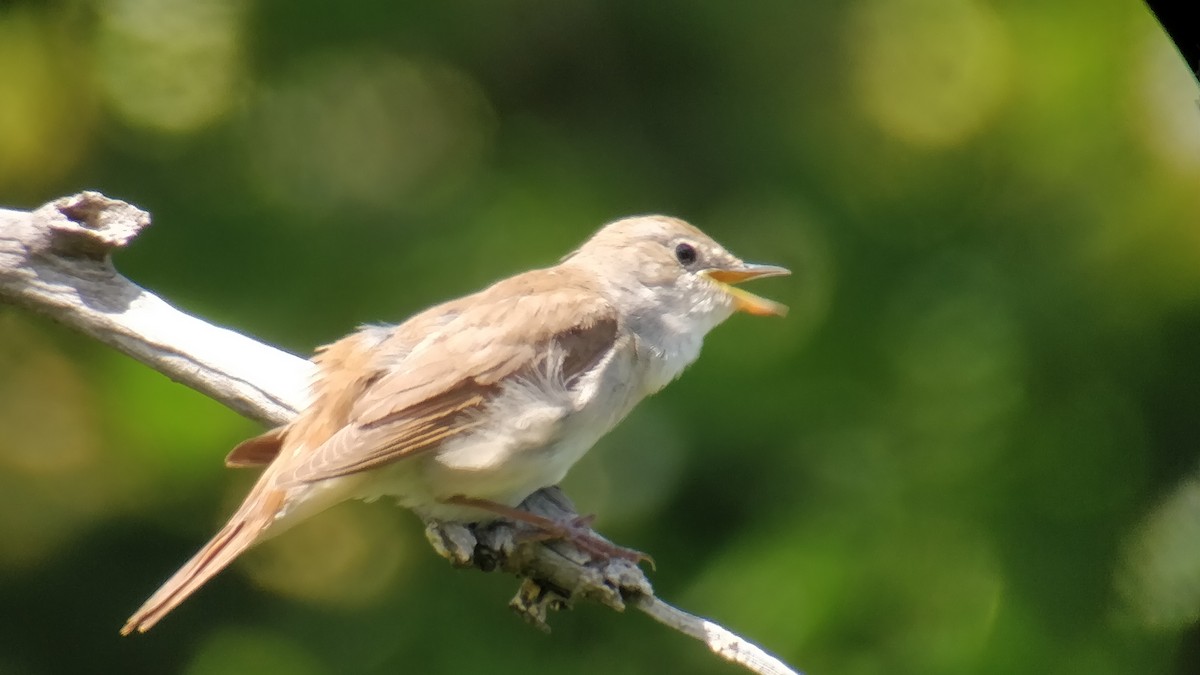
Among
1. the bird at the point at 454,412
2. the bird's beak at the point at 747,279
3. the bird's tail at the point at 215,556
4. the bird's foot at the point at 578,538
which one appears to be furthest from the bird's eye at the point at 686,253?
the bird's tail at the point at 215,556

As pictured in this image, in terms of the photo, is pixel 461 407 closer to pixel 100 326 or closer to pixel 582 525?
pixel 582 525

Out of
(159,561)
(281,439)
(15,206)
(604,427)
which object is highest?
(604,427)

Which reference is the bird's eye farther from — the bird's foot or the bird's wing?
the bird's foot

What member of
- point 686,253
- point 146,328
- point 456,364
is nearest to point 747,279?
point 686,253

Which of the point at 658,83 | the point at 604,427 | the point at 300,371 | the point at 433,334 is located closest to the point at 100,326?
the point at 300,371

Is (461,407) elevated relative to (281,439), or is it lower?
elevated

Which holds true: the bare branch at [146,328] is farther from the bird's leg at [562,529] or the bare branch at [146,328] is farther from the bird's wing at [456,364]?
the bird's wing at [456,364]

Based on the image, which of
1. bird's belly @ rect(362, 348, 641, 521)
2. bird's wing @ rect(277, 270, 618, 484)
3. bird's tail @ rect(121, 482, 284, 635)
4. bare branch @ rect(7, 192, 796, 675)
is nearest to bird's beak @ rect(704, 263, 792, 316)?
bird's wing @ rect(277, 270, 618, 484)
